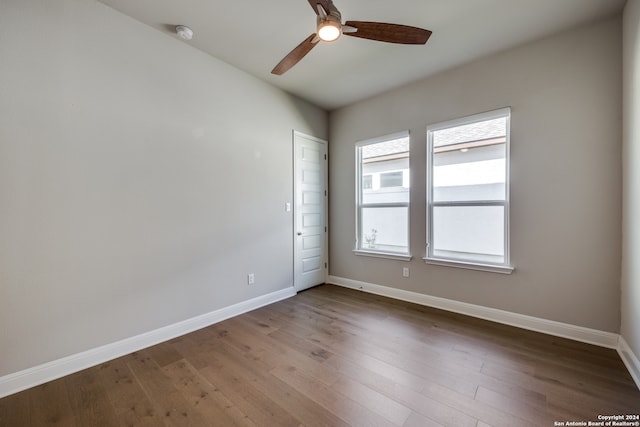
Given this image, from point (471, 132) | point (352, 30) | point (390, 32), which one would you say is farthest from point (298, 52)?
point (471, 132)

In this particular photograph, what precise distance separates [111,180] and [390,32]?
257 cm

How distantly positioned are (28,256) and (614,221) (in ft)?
15.7

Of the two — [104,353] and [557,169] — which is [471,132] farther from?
[104,353]

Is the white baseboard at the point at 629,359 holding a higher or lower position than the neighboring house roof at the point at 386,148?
lower

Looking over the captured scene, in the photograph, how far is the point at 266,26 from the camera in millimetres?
2391

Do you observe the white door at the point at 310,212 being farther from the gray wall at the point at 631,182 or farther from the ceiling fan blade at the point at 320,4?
the gray wall at the point at 631,182

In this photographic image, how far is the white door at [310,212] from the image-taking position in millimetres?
3879

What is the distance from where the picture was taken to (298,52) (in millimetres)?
2053

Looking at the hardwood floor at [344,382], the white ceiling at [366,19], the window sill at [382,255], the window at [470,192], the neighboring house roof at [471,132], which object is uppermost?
the white ceiling at [366,19]

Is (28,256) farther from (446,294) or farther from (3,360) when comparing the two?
(446,294)

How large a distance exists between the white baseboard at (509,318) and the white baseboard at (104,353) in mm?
2057

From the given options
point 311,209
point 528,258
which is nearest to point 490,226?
point 528,258

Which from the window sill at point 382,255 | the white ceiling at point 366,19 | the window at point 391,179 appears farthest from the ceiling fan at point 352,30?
the window sill at point 382,255

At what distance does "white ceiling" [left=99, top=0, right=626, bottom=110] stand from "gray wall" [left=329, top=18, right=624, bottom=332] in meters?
0.24
